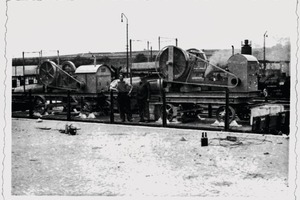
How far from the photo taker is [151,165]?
8117mm

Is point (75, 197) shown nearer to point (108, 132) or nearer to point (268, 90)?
point (108, 132)

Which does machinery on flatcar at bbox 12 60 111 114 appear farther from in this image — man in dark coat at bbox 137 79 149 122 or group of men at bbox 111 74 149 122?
man in dark coat at bbox 137 79 149 122

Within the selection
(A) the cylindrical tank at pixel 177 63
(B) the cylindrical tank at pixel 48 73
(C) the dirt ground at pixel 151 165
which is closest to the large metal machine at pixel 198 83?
(A) the cylindrical tank at pixel 177 63

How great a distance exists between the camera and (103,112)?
18.3 m

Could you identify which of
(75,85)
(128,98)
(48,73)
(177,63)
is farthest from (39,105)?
(177,63)

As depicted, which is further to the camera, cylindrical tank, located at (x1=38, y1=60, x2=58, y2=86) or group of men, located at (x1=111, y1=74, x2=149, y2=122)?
cylindrical tank, located at (x1=38, y1=60, x2=58, y2=86)

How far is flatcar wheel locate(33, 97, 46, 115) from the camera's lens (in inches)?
717

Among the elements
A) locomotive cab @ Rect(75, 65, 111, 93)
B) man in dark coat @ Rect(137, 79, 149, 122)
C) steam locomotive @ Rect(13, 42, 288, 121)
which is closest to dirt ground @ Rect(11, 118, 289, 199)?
steam locomotive @ Rect(13, 42, 288, 121)

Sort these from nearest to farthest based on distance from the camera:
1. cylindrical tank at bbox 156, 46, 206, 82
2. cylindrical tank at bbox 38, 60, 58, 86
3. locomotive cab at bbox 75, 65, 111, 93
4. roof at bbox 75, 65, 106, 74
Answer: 1. cylindrical tank at bbox 156, 46, 206, 82
2. locomotive cab at bbox 75, 65, 111, 93
3. roof at bbox 75, 65, 106, 74
4. cylindrical tank at bbox 38, 60, 58, 86

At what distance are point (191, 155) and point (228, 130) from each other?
3246 mm

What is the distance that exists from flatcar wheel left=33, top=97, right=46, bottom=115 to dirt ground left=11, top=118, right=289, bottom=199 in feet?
21.3

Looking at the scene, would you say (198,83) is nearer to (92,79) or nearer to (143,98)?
(143,98)

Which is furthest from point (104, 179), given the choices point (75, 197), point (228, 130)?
point (228, 130)

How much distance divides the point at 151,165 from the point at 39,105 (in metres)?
11.6
